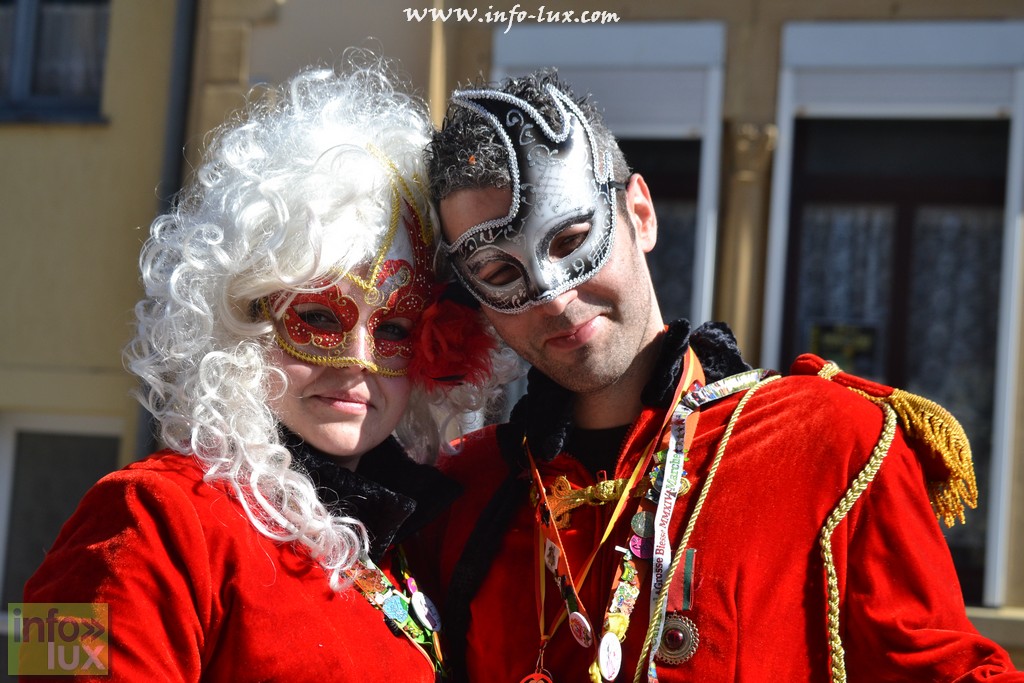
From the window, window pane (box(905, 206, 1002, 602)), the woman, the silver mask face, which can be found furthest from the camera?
the window

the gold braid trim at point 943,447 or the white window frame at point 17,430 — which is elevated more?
the gold braid trim at point 943,447

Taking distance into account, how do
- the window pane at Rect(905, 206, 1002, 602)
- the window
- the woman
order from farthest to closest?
1. the window
2. the window pane at Rect(905, 206, 1002, 602)
3. the woman

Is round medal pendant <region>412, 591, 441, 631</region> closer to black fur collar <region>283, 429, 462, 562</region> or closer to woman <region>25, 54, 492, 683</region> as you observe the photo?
woman <region>25, 54, 492, 683</region>

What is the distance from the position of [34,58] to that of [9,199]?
3.11 ft

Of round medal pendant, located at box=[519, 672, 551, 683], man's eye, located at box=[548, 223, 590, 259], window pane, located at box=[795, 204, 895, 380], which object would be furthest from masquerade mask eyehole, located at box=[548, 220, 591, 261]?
window pane, located at box=[795, 204, 895, 380]

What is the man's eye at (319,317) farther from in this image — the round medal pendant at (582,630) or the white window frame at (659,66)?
the white window frame at (659,66)

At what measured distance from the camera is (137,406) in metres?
5.94

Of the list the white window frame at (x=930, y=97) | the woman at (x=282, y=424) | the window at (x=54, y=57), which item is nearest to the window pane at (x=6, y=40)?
the window at (x=54, y=57)

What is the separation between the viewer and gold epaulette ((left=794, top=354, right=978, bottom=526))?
217cm

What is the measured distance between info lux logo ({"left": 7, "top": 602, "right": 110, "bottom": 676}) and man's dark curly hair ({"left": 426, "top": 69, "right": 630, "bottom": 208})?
1095 millimetres

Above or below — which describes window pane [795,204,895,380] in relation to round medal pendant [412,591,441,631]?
above

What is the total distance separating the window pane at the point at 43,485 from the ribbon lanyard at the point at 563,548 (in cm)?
455

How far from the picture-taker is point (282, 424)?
239 centimetres

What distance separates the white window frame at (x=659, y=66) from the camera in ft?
18.2
